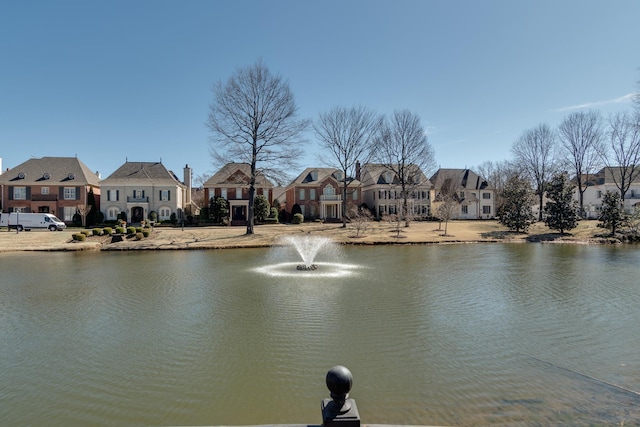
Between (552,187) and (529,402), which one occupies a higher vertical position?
(552,187)

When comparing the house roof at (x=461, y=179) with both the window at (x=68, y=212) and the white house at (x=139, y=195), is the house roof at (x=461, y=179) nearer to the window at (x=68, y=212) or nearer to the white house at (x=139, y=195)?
the white house at (x=139, y=195)

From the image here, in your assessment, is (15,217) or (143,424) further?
(15,217)

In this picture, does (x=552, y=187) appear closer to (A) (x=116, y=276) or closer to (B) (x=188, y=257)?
(B) (x=188, y=257)

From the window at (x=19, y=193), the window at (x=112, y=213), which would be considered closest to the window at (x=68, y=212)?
the window at (x=112, y=213)

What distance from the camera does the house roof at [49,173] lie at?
45.0 m

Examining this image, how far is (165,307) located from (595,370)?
1022 cm

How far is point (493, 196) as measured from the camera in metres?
57.1

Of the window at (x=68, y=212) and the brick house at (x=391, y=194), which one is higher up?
the brick house at (x=391, y=194)

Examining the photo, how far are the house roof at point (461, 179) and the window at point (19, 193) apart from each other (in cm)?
5695

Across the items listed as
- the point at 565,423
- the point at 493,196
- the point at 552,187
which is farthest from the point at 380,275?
the point at 493,196

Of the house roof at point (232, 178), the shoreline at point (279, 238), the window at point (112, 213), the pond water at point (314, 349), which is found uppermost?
the house roof at point (232, 178)

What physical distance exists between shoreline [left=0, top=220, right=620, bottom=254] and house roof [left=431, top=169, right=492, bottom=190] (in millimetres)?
18468

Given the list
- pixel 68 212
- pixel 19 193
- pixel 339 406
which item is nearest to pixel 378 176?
pixel 68 212

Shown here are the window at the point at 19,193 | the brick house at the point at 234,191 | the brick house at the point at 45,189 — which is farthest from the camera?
the brick house at the point at 234,191
